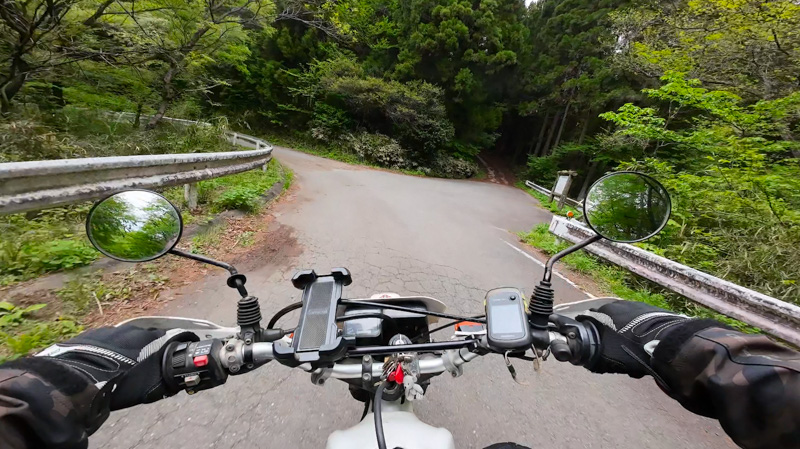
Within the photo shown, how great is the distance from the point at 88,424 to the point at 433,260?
423cm

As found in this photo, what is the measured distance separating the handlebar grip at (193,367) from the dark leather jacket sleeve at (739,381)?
4.52 feet

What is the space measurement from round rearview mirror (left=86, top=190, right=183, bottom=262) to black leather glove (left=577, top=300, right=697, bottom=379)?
5.51 feet

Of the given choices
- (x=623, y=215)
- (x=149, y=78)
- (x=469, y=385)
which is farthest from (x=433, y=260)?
(x=149, y=78)

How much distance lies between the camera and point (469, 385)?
242 centimetres

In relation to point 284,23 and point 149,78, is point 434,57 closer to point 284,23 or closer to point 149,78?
point 284,23

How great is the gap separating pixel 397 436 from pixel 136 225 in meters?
1.33

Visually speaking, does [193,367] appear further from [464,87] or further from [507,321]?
[464,87]

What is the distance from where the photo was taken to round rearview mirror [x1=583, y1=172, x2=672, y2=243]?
1390mm

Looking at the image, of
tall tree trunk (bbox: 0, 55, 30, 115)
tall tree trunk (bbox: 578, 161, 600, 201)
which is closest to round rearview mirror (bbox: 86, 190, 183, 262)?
tall tree trunk (bbox: 0, 55, 30, 115)

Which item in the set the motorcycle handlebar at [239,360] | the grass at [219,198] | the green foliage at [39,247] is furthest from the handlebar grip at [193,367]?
the grass at [219,198]

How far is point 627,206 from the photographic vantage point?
142cm

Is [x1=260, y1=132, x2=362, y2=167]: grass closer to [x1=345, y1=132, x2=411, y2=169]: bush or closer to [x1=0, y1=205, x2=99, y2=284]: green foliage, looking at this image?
[x1=345, y1=132, x2=411, y2=169]: bush

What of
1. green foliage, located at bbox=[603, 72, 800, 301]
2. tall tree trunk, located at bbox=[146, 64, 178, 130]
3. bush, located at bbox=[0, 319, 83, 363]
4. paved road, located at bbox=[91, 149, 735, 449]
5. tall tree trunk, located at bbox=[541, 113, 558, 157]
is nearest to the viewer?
paved road, located at bbox=[91, 149, 735, 449]

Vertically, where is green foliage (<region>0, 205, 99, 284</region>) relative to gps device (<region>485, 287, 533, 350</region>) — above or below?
below
